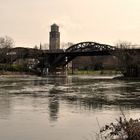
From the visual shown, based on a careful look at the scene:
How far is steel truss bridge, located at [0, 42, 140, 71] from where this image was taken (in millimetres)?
145125

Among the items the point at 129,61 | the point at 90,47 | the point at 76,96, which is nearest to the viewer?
the point at 76,96

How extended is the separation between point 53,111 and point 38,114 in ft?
5.98

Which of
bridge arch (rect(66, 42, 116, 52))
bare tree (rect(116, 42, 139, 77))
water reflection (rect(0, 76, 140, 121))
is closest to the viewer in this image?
water reflection (rect(0, 76, 140, 121))

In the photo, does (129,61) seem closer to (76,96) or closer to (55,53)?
(55,53)

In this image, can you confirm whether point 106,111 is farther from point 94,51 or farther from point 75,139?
point 94,51

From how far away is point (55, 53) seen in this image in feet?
521

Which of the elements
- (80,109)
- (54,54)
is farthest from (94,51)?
(80,109)

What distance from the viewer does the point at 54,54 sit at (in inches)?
6275

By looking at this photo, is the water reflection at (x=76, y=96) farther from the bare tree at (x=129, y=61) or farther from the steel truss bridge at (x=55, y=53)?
the steel truss bridge at (x=55, y=53)

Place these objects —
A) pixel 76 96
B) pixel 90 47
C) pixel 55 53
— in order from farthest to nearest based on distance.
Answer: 1. pixel 55 53
2. pixel 90 47
3. pixel 76 96

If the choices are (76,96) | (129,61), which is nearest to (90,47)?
(129,61)

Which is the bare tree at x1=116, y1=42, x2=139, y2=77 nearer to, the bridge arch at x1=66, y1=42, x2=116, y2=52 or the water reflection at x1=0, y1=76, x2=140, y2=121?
the bridge arch at x1=66, y1=42, x2=116, y2=52

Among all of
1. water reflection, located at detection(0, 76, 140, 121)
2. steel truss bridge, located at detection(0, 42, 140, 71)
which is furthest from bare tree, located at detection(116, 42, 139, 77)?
water reflection, located at detection(0, 76, 140, 121)

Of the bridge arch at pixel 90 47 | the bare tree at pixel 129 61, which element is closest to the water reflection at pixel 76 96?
the bare tree at pixel 129 61
